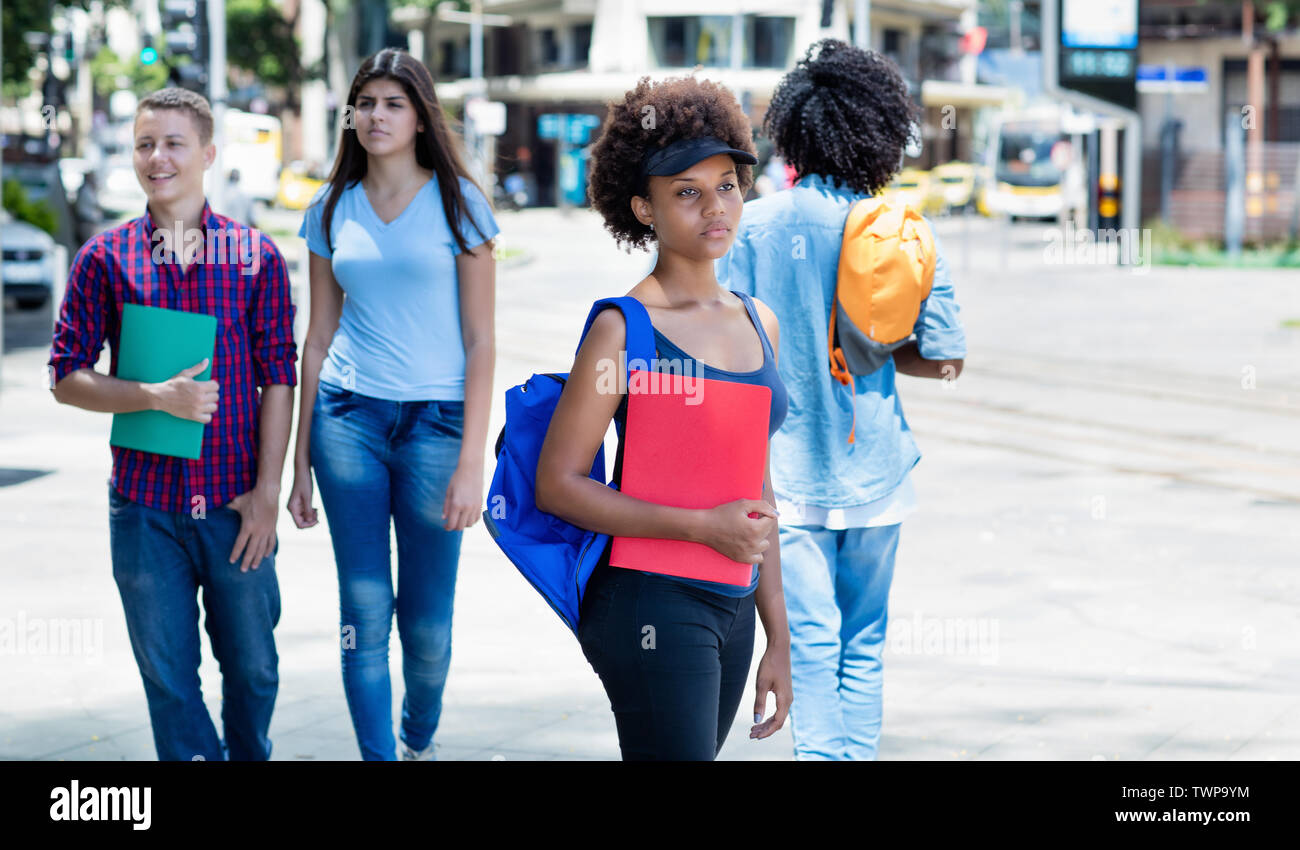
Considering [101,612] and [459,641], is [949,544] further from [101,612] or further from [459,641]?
[101,612]

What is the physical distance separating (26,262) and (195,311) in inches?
616

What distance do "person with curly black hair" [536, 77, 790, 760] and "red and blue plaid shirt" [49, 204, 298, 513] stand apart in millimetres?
1239

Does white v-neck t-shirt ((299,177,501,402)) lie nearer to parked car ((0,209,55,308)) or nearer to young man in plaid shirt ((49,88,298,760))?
young man in plaid shirt ((49,88,298,760))

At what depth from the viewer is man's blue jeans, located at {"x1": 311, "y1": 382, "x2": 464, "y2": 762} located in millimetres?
4250

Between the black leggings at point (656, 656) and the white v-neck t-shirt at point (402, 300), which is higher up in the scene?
the white v-neck t-shirt at point (402, 300)

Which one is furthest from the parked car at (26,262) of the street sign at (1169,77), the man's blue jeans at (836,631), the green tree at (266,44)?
the green tree at (266,44)

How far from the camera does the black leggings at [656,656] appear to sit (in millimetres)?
2873

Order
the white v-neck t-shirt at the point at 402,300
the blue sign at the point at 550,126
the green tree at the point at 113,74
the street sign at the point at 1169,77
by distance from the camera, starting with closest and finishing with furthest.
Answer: the white v-neck t-shirt at the point at 402,300, the street sign at the point at 1169,77, the blue sign at the point at 550,126, the green tree at the point at 113,74

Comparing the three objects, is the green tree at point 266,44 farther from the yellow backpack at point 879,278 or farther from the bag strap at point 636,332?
the bag strap at point 636,332

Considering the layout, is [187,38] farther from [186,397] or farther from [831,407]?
[831,407]

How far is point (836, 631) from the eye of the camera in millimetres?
4121

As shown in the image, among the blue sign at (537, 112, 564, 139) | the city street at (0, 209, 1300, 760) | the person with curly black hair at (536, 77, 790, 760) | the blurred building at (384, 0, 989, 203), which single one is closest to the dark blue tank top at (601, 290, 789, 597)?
the person with curly black hair at (536, 77, 790, 760)
